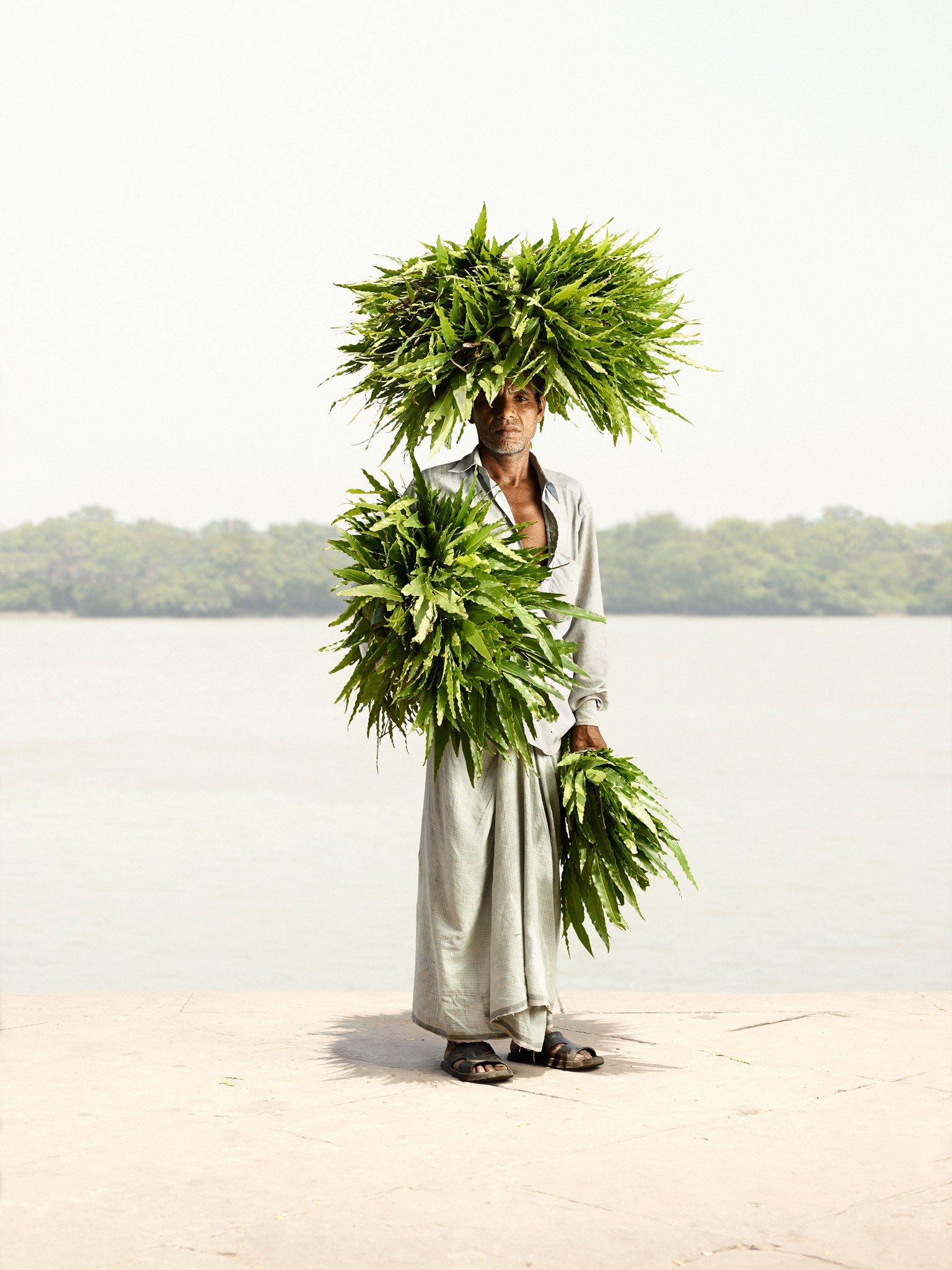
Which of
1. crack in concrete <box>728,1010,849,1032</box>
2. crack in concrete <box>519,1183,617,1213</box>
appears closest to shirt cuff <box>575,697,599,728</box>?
crack in concrete <box>728,1010,849,1032</box>

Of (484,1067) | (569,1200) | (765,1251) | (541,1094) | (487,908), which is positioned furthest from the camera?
(487,908)

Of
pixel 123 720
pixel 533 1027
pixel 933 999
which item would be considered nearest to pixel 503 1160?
pixel 533 1027

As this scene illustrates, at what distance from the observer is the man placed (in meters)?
4.18

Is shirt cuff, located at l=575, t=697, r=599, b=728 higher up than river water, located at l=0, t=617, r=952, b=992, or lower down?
higher up

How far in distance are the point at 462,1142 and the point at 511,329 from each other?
6.70 feet

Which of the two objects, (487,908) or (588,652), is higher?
(588,652)

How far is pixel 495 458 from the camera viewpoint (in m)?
4.43

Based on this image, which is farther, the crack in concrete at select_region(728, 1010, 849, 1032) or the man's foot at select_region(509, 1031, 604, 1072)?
the crack in concrete at select_region(728, 1010, 849, 1032)

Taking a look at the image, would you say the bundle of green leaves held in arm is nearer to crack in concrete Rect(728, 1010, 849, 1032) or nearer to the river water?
crack in concrete Rect(728, 1010, 849, 1032)

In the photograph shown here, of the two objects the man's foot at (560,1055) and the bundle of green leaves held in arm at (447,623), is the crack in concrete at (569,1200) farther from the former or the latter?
the bundle of green leaves held in arm at (447,623)

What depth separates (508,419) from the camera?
14.2 ft

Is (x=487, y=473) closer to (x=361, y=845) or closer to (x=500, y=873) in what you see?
(x=500, y=873)

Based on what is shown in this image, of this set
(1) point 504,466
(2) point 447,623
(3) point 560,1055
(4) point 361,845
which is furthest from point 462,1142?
(4) point 361,845

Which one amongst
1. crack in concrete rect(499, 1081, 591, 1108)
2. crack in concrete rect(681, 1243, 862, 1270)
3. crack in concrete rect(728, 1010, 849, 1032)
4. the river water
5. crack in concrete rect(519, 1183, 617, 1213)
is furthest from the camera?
the river water
